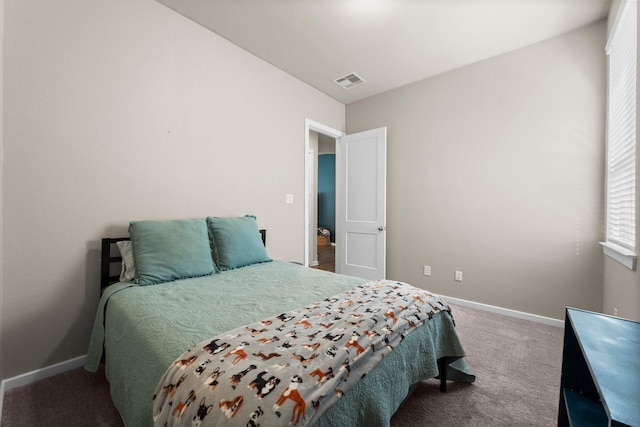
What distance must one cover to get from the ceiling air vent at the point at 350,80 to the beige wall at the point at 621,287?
222 centimetres

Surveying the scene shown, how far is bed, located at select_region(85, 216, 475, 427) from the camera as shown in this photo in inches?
31.8

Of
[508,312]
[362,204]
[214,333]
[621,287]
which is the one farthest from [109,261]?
[508,312]

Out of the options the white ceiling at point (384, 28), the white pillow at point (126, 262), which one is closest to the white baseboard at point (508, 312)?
the white ceiling at point (384, 28)

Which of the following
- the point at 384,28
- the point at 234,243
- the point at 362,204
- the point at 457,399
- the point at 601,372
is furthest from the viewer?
the point at 362,204

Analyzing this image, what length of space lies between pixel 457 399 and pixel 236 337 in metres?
1.39

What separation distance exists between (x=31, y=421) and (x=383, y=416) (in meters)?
1.80

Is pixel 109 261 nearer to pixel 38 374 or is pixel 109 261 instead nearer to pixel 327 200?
pixel 38 374

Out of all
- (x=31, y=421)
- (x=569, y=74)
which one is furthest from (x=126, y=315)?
(x=569, y=74)

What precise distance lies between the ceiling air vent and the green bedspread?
257 centimetres

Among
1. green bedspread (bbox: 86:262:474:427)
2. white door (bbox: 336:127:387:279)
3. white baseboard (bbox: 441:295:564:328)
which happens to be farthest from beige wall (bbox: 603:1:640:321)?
white door (bbox: 336:127:387:279)

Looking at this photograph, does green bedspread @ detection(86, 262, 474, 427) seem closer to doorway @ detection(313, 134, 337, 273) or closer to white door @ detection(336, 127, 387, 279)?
white door @ detection(336, 127, 387, 279)

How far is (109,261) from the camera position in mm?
1926

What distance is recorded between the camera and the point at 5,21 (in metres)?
1.61

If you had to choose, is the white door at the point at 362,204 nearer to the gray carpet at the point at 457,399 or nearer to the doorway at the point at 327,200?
the gray carpet at the point at 457,399
